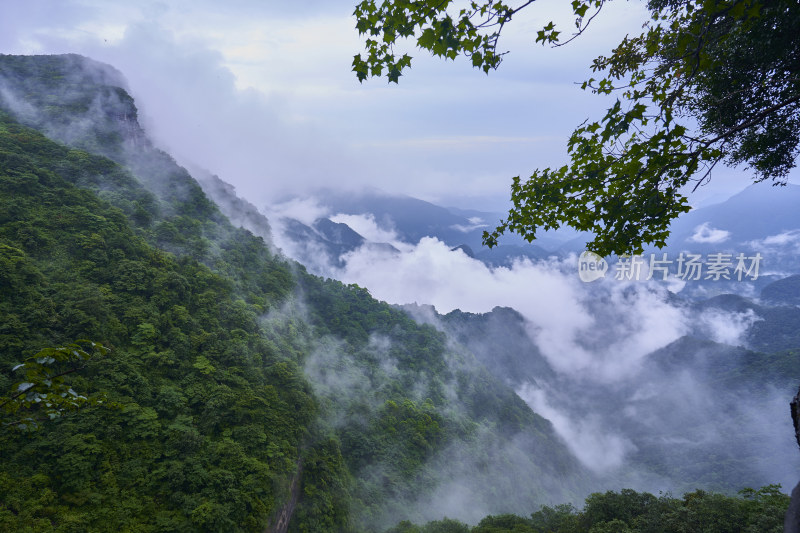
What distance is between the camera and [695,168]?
13.3 ft

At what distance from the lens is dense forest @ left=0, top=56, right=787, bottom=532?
1675 centimetres

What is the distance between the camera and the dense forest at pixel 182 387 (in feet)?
55.0

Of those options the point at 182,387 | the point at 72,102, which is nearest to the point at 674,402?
the point at 182,387

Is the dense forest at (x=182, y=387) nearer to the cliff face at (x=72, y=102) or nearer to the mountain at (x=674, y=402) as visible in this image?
the cliff face at (x=72, y=102)

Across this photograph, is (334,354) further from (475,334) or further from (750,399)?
(750,399)

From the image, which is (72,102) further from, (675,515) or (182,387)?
(675,515)

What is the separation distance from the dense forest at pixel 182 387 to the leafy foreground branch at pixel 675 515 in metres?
0.13

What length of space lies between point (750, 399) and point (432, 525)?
146 meters

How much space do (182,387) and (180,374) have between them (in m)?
1.02

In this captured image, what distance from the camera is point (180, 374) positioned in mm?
24453

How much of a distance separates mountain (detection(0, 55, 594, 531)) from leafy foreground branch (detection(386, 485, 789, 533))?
48.8 feet

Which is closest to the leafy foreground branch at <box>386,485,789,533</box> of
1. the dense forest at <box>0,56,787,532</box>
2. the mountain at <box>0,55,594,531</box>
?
the dense forest at <box>0,56,787,532</box>

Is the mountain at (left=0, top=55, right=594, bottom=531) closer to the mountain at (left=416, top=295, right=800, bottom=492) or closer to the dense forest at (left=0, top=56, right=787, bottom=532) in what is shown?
the dense forest at (left=0, top=56, right=787, bottom=532)

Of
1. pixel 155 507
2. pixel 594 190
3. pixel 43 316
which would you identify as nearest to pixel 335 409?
pixel 155 507
